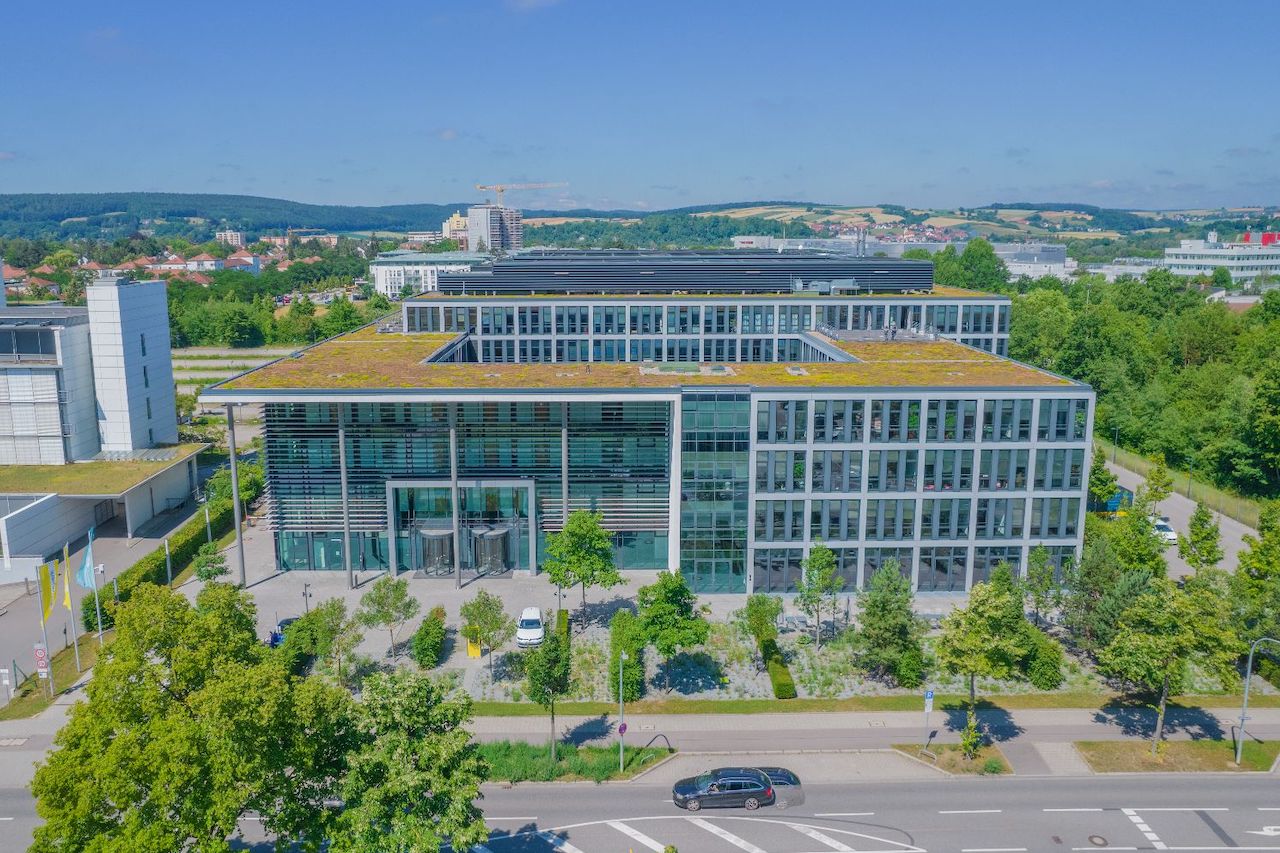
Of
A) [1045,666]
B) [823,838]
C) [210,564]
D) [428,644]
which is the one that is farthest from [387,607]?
[1045,666]

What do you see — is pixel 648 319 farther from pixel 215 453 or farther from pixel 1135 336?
pixel 1135 336

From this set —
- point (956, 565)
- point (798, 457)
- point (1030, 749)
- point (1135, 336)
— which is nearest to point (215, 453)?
point (798, 457)

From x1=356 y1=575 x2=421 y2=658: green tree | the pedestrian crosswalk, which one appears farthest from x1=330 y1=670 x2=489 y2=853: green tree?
x1=356 y1=575 x2=421 y2=658: green tree

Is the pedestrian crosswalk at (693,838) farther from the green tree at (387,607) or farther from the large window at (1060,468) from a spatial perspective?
the large window at (1060,468)

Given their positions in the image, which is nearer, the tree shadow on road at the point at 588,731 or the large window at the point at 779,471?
the tree shadow on road at the point at 588,731

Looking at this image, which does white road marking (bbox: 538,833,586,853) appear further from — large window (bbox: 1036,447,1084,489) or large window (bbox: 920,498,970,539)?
large window (bbox: 1036,447,1084,489)

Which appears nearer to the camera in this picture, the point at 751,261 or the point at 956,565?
the point at 956,565

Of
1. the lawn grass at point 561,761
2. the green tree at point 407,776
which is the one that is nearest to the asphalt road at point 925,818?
the lawn grass at point 561,761
